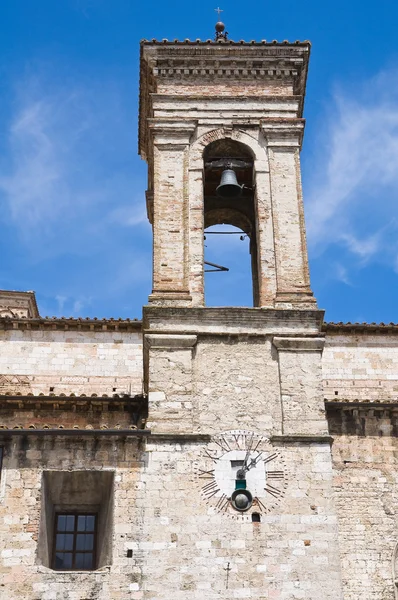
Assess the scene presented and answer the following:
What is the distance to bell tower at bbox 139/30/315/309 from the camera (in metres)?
15.0

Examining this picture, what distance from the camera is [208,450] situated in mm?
13211

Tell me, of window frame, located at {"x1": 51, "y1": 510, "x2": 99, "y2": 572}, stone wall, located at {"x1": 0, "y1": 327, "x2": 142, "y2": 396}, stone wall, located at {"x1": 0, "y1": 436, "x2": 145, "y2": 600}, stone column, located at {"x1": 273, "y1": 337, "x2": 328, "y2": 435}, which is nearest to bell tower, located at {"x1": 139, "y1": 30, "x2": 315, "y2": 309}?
stone column, located at {"x1": 273, "y1": 337, "x2": 328, "y2": 435}

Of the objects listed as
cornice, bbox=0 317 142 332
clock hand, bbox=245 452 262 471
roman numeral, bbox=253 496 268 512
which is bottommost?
roman numeral, bbox=253 496 268 512

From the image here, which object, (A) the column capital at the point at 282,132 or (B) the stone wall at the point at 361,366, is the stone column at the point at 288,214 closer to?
(A) the column capital at the point at 282,132

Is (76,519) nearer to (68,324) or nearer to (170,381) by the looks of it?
(170,381)

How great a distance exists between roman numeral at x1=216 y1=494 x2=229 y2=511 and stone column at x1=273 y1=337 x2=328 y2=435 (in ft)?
3.95

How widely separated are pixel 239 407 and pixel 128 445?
155 cm

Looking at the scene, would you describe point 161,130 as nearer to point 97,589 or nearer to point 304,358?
point 304,358

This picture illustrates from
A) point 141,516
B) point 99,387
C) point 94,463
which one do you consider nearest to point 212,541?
point 141,516

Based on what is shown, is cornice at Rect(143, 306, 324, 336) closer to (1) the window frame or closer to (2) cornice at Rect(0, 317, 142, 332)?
→ (1) the window frame

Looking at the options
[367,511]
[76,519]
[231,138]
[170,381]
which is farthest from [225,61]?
[76,519]

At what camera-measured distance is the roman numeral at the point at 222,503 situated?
12805 millimetres

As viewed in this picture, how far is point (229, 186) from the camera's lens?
1617cm

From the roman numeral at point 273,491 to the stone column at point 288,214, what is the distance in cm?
278
